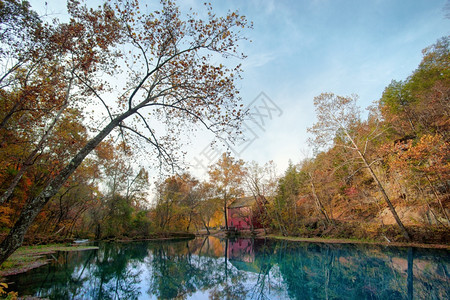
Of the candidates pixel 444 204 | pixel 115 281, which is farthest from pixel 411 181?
pixel 115 281

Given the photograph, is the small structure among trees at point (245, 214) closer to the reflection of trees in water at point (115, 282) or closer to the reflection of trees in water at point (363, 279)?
the reflection of trees in water at point (363, 279)

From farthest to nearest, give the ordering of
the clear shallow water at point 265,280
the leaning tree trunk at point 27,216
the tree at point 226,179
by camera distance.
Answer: the tree at point 226,179
the clear shallow water at point 265,280
the leaning tree trunk at point 27,216

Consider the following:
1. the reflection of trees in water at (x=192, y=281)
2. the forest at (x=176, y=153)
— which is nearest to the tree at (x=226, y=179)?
the forest at (x=176, y=153)

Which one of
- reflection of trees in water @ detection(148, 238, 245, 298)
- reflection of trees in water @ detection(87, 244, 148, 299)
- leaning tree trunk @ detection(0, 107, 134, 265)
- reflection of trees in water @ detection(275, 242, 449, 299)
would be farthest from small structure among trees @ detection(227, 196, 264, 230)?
leaning tree trunk @ detection(0, 107, 134, 265)

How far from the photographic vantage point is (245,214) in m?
35.2

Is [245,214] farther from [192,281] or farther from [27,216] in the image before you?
[27,216]

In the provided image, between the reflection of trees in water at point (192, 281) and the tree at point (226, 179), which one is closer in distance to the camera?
the reflection of trees in water at point (192, 281)

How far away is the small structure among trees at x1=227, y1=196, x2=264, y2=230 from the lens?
32.5 meters

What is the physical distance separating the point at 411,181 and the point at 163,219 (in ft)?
94.7

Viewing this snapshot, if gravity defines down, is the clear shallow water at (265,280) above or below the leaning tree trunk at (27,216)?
below

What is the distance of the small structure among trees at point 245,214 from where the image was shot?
3255 cm

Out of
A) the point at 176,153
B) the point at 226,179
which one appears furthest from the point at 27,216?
the point at 226,179

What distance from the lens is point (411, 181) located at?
1259cm

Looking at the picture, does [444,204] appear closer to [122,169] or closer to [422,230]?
[422,230]
